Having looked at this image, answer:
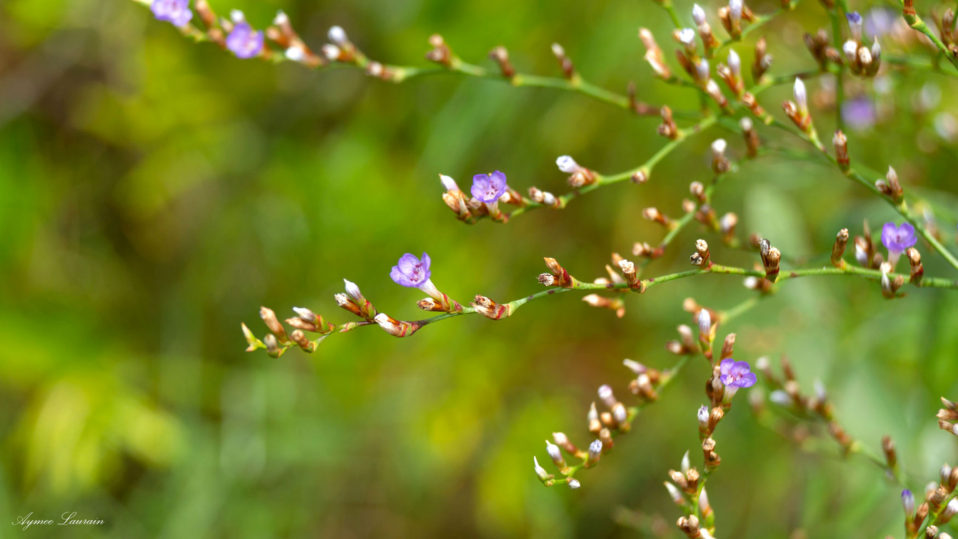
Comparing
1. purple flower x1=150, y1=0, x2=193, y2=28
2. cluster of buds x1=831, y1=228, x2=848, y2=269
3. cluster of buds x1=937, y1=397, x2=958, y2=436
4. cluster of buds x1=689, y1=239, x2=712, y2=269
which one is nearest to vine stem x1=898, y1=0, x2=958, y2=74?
cluster of buds x1=831, y1=228, x2=848, y2=269

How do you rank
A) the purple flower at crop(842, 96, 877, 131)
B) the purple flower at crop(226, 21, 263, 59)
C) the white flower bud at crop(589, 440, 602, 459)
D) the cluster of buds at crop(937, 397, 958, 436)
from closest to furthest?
the cluster of buds at crop(937, 397, 958, 436) → the white flower bud at crop(589, 440, 602, 459) → the purple flower at crop(226, 21, 263, 59) → the purple flower at crop(842, 96, 877, 131)

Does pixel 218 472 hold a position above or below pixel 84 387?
below

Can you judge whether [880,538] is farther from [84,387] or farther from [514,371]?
[84,387]

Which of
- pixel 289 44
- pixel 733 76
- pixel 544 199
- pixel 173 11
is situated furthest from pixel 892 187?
pixel 173 11

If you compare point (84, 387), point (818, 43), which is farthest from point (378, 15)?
point (818, 43)

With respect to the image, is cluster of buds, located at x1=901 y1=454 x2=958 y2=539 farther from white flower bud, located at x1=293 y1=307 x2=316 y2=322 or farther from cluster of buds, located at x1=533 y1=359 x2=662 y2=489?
white flower bud, located at x1=293 y1=307 x2=316 y2=322

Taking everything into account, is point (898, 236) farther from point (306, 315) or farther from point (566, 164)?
point (306, 315)
